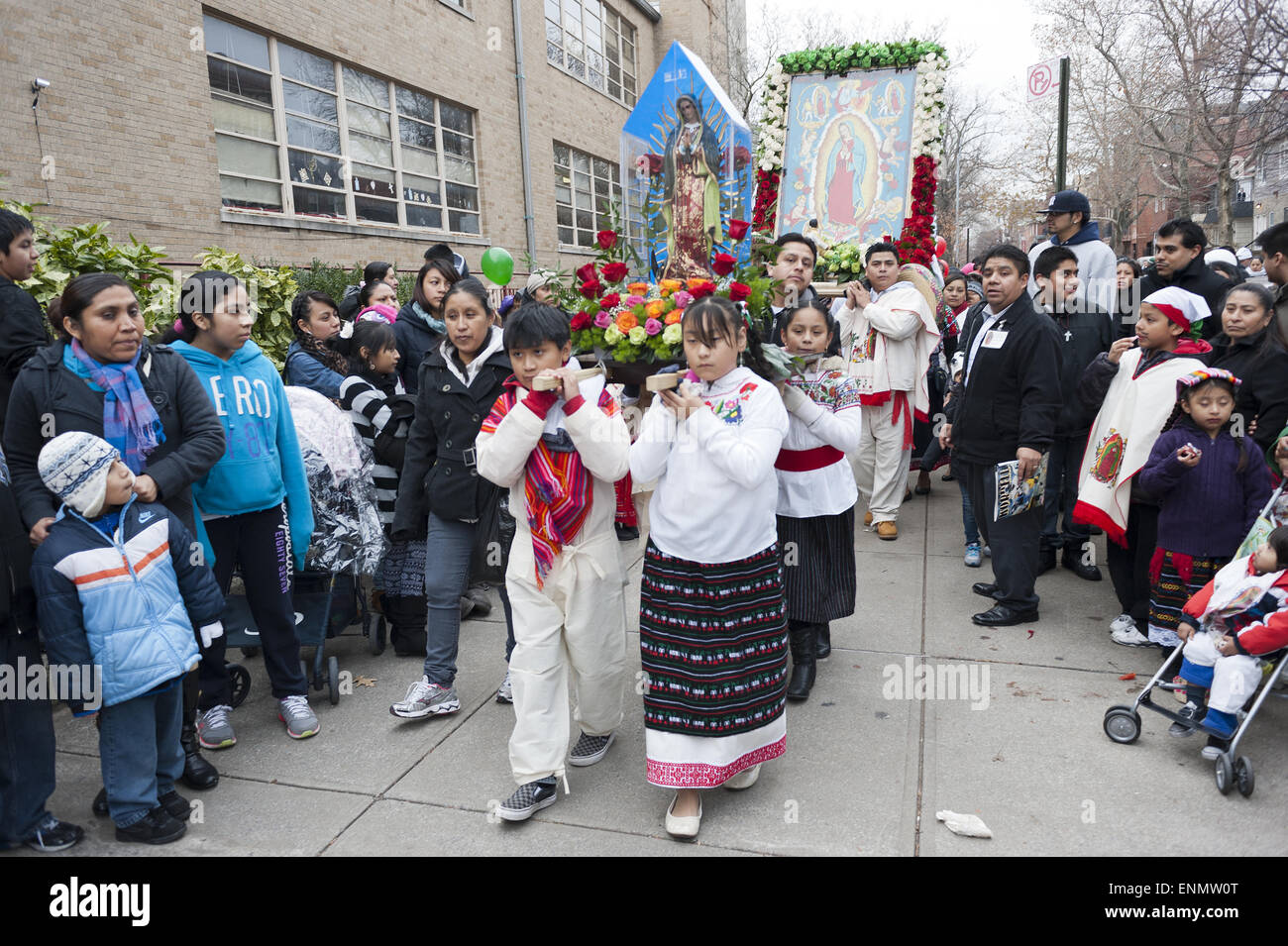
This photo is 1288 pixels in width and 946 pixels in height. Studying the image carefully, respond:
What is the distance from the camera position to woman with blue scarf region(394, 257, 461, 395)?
16.6ft

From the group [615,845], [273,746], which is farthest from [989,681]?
[273,746]

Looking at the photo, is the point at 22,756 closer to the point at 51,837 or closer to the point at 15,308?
the point at 51,837

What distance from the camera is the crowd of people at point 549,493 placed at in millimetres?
2941

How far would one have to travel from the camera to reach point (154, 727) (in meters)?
3.02

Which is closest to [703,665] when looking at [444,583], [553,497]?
[553,497]

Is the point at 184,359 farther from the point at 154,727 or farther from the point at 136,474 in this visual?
the point at 154,727

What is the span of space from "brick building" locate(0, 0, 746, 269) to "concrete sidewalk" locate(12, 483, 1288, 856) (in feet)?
19.7

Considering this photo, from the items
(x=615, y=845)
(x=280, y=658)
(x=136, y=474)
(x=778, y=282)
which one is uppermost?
(x=778, y=282)

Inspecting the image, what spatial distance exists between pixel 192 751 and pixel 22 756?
610 millimetres

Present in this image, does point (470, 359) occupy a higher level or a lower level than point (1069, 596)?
higher

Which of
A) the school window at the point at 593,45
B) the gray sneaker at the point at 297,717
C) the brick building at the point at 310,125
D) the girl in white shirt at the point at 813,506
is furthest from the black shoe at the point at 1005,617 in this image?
the school window at the point at 593,45

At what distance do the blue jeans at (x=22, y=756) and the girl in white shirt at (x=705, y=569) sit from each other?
2.09 m

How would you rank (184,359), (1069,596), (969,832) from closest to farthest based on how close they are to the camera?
(969,832) → (184,359) → (1069,596)

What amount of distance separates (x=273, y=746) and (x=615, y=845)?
1.68 meters
